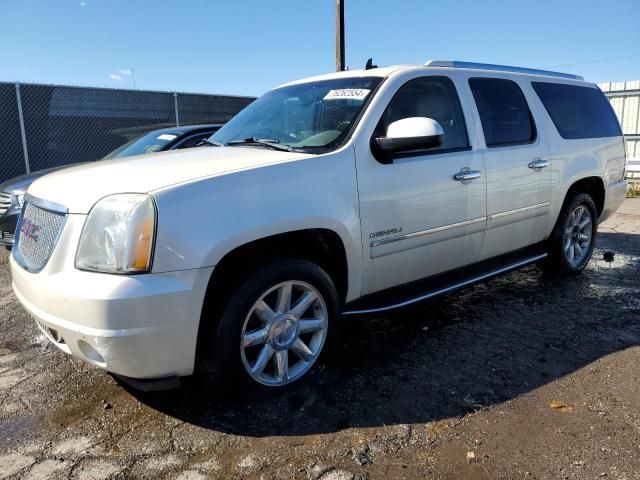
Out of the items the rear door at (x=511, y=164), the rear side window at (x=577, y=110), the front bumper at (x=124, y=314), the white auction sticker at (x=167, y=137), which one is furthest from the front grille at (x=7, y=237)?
the rear side window at (x=577, y=110)

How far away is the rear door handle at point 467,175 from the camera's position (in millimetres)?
3631

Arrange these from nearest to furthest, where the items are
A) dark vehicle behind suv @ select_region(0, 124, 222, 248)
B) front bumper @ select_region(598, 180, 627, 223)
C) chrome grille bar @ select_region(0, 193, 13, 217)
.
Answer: front bumper @ select_region(598, 180, 627, 223)
dark vehicle behind suv @ select_region(0, 124, 222, 248)
chrome grille bar @ select_region(0, 193, 13, 217)

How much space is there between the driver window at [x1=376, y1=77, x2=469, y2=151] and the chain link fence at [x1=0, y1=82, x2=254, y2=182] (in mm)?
8665

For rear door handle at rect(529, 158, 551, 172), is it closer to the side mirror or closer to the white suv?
the white suv

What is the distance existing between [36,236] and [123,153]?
4.25 m

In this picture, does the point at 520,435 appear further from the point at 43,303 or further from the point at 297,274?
the point at 43,303

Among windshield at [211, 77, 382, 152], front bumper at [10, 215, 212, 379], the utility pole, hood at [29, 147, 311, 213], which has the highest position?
the utility pole

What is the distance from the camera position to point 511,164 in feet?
13.4

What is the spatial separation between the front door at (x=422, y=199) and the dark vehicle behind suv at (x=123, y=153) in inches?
111

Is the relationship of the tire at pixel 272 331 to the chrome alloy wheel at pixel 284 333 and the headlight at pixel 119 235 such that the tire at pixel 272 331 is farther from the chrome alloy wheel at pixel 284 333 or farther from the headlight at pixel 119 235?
the headlight at pixel 119 235

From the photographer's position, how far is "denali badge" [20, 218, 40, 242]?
2.85 meters

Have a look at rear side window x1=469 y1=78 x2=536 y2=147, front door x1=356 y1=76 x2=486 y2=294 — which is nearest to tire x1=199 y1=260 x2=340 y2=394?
front door x1=356 y1=76 x2=486 y2=294

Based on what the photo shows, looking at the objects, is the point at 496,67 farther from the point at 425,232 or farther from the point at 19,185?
the point at 19,185

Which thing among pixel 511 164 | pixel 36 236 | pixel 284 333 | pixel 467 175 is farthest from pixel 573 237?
pixel 36 236
